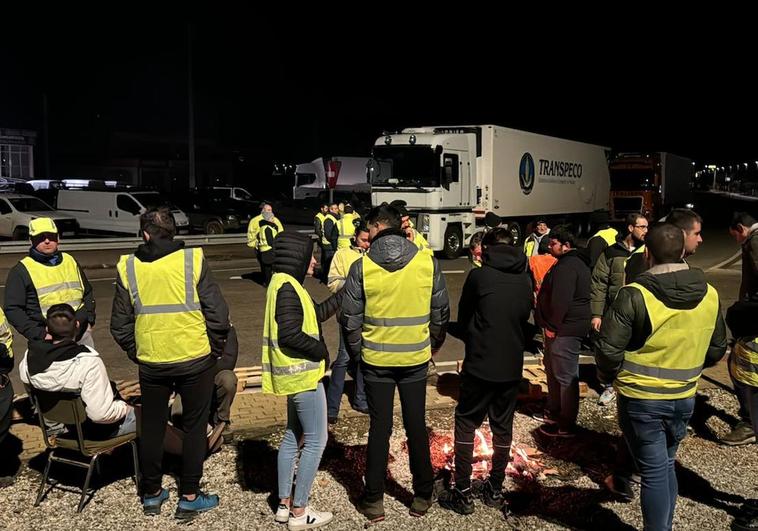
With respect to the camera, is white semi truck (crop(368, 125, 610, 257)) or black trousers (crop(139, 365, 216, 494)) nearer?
black trousers (crop(139, 365, 216, 494))

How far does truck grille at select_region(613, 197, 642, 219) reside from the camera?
3019cm

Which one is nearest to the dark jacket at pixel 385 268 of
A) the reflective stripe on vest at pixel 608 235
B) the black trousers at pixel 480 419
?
the black trousers at pixel 480 419

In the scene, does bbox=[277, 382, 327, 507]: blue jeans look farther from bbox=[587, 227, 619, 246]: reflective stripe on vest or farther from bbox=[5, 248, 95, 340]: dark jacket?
bbox=[587, 227, 619, 246]: reflective stripe on vest

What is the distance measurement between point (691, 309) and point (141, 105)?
6574 cm

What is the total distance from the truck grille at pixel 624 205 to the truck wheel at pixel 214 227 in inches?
670

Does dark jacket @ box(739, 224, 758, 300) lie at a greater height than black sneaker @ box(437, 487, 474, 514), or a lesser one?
greater

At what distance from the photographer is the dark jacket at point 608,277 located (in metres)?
6.51

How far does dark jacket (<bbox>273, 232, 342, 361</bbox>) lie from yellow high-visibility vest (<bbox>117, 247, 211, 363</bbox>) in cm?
59

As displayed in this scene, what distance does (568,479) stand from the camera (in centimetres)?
518

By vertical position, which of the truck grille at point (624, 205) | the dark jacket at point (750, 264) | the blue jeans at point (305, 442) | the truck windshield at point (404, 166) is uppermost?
the truck windshield at point (404, 166)

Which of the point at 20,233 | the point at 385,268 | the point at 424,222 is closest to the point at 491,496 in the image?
the point at 385,268

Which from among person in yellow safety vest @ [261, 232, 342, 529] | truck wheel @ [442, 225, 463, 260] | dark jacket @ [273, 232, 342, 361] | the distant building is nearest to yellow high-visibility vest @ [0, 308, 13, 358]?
person in yellow safety vest @ [261, 232, 342, 529]

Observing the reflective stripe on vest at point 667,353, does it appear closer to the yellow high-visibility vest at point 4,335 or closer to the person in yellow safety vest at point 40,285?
the person in yellow safety vest at point 40,285

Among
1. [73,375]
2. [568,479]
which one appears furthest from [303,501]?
[568,479]
